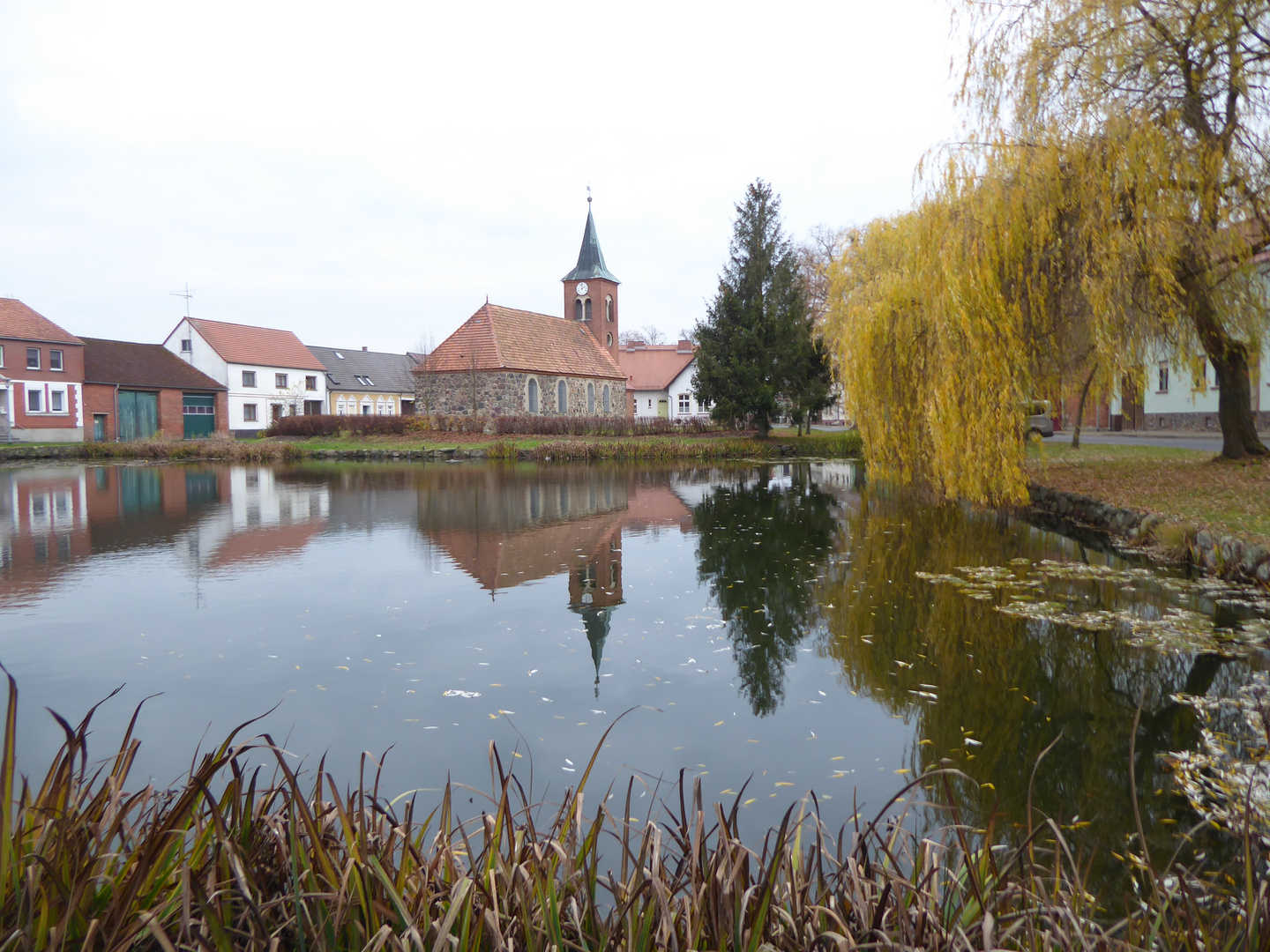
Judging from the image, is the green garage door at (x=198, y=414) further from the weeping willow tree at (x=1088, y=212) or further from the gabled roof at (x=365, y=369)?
the weeping willow tree at (x=1088, y=212)

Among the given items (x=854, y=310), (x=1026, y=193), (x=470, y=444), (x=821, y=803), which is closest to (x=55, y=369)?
(x=470, y=444)

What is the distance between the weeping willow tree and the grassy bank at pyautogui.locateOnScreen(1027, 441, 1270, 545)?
184 centimetres

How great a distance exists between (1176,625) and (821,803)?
4.68m

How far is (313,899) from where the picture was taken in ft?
7.76

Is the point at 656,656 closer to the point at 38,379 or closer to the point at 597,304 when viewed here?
the point at 38,379

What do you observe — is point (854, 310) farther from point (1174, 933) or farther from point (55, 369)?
point (55, 369)

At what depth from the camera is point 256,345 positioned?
54.8 metres

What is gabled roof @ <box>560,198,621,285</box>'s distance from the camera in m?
52.3

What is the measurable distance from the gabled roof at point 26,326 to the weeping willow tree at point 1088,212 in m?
44.1

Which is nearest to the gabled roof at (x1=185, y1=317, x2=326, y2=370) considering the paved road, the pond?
the pond

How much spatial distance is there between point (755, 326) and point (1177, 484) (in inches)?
843

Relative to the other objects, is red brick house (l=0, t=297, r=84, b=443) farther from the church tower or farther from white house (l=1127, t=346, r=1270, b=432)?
white house (l=1127, t=346, r=1270, b=432)

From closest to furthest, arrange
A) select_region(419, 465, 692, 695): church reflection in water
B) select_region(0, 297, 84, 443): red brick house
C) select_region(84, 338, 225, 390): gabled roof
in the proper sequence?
select_region(419, 465, 692, 695): church reflection in water < select_region(0, 297, 84, 443): red brick house < select_region(84, 338, 225, 390): gabled roof

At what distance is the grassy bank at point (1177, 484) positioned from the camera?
33.2ft
